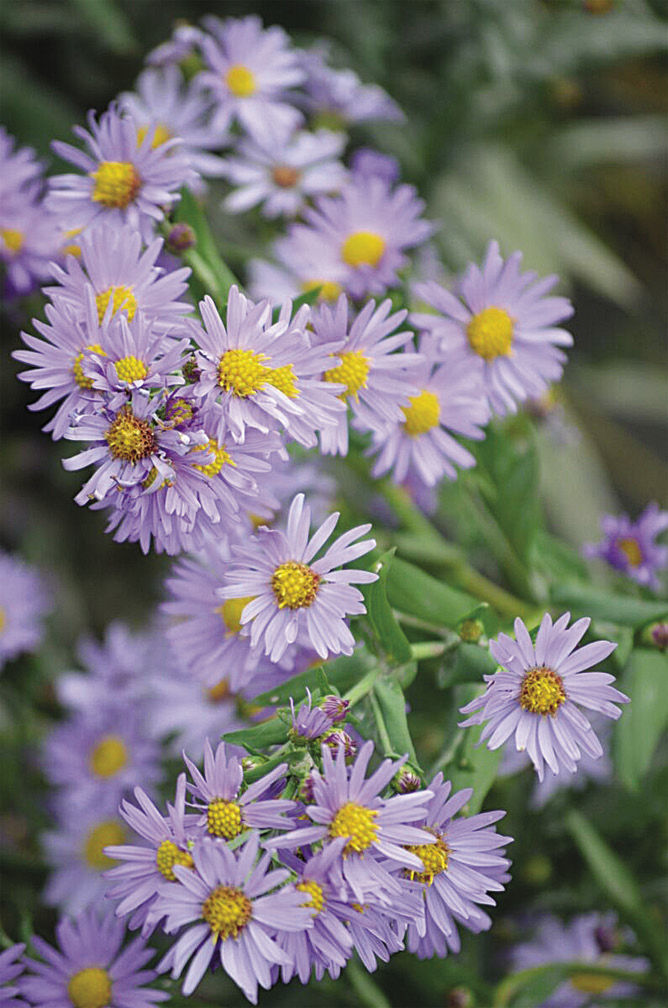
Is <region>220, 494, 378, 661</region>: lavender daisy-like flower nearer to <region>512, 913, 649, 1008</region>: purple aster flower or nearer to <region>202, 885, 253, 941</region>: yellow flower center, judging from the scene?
<region>202, 885, 253, 941</region>: yellow flower center

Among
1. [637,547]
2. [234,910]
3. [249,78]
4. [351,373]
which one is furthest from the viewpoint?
[249,78]

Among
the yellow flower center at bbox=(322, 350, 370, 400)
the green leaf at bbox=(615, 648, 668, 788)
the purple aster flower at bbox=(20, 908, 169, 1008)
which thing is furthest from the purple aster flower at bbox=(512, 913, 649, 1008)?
the yellow flower center at bbox=(322, 350, 370, 400)

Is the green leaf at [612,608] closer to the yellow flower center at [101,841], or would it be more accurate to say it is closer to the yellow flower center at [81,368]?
the yellow flower center at [81,368]

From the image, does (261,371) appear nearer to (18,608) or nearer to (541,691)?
(541,691)

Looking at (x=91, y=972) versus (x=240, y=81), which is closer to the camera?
(x=91, y=972)

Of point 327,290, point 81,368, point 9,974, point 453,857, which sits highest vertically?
point 327,290

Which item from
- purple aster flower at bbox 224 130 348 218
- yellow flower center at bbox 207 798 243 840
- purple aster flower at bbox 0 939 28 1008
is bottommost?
purple aster flower at bbox 0 939 28 1008

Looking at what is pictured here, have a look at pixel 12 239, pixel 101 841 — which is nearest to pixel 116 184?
pixel 12 239

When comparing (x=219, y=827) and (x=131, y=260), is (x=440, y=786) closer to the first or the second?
(x=219, y=827)
